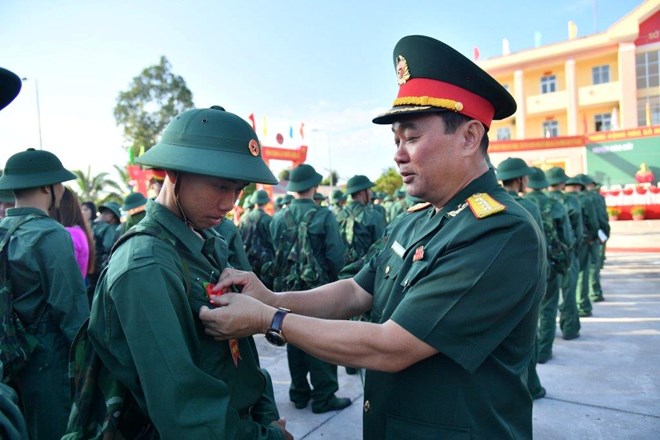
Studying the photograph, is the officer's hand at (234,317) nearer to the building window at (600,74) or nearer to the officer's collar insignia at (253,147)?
the officer's collar insignia at (253,147)

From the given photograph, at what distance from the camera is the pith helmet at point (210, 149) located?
1452 mm

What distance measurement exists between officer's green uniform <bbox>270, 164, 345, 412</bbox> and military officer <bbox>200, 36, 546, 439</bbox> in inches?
106

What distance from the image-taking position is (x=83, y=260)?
4199 millimetres

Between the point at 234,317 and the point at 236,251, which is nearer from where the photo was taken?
the point at 234,317

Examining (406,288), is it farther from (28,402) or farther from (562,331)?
(562,331)

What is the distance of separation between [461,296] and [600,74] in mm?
32348

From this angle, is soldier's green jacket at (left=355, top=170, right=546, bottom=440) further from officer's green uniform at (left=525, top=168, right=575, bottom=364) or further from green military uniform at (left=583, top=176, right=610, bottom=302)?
green military uniform at (left=583, top=176, right=610, bottom=302)

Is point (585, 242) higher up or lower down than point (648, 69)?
lower down

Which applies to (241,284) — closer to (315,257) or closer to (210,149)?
(210,149)

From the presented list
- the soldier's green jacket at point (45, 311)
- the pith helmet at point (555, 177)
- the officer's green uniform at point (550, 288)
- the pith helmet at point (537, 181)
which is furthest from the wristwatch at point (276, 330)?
the pith helmet at point (555, 177)

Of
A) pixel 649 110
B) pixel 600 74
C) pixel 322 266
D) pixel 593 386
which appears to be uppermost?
pixel 600 74

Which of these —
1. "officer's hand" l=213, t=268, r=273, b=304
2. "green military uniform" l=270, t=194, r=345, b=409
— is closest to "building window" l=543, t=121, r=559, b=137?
"green military uniform" l=270, t=194, r=345, b=409

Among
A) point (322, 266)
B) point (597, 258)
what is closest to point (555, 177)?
point (597, 258)

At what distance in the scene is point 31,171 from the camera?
302 cm
